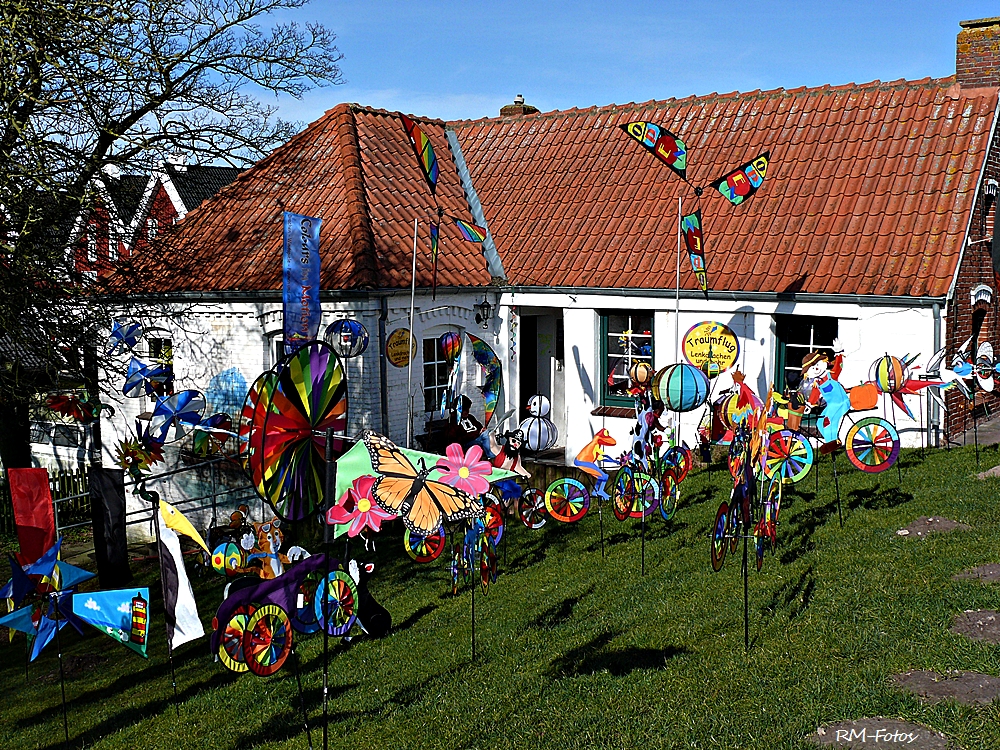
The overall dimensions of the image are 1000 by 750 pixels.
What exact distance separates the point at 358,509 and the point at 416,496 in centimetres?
74

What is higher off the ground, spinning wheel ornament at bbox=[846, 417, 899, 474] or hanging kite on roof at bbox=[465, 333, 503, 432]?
hanging kite on roof at bbox=[465, 333, 503, 432]

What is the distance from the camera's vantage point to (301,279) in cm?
1202

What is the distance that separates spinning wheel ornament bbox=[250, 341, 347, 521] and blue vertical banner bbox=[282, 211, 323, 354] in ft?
21.0

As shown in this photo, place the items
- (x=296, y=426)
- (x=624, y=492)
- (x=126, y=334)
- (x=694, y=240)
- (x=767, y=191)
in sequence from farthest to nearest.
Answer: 1. (x=767, y=191)
2. (x=126, y=334)
3. (x=694, y=240)
4. (x=624, y=492)
5. (x=296, y=426)

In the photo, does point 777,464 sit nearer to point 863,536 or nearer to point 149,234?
point 863,536

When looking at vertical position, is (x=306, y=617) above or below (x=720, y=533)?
below

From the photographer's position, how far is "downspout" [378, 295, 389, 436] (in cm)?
1370

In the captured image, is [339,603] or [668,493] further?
[668,493]

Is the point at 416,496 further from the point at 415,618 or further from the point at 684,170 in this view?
the point at 684,170

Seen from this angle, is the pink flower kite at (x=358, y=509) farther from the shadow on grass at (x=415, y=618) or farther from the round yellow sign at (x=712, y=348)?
the round yellow sign at (x=712, y=348)

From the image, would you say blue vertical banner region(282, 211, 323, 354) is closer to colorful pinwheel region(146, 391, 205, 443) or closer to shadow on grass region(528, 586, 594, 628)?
colorful pinwheel region(146, 391, 205, 443)

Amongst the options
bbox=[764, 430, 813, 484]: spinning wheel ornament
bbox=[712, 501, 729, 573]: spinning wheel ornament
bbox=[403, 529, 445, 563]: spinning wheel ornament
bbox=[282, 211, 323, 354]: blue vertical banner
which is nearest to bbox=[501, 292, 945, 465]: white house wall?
bbox=[764, 430, 813, 484]: spinning wheel ornament

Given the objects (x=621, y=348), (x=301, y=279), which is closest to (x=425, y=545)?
(x=301, y=279)

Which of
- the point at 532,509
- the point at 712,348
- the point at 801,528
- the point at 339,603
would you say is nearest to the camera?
the point at 339,603
